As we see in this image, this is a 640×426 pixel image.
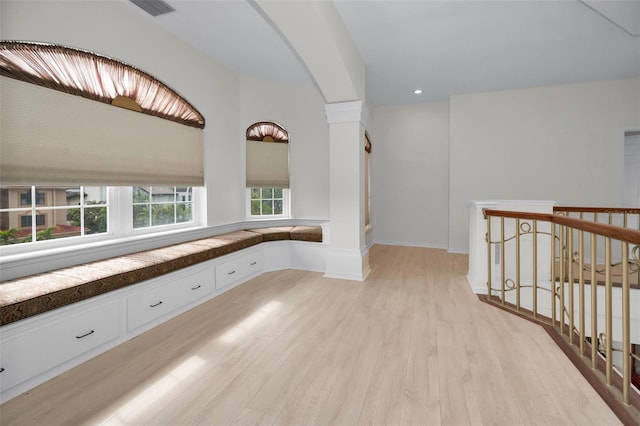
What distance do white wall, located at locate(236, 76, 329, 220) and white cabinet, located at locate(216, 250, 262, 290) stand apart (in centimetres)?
130

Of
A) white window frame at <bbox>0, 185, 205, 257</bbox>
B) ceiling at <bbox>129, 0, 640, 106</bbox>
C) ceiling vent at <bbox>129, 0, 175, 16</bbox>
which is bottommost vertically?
white window frame at <bbox>0, 185, 205, 257</bbox>

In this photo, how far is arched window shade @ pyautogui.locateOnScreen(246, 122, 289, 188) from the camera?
15.9 ft

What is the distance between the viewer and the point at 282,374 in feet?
6.35

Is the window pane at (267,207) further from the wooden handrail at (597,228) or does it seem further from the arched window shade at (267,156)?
the wooden handrail at (597,228)

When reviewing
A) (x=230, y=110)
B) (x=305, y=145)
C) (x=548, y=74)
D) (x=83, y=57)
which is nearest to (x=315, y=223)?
(x=305, y=145)

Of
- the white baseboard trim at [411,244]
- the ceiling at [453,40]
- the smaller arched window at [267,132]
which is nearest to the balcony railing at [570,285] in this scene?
the ceiling at [453,40]

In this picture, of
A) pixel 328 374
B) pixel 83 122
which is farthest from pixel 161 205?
pixel 328 374

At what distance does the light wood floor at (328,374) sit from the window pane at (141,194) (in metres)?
1.39

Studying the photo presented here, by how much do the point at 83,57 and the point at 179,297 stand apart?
2.34m

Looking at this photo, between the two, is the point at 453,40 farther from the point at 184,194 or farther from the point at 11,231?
the point at 11,231

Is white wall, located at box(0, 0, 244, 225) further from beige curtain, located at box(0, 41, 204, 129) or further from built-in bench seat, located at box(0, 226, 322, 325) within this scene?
built-in bench seat, located at box(0, 226, 322, 325)

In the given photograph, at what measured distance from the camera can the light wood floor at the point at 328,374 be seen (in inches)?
62.7

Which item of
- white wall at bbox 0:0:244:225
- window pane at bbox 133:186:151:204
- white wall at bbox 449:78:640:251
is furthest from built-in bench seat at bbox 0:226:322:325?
white wall at bbox 449:78:640:251

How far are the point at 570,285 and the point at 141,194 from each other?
13.0 ft
